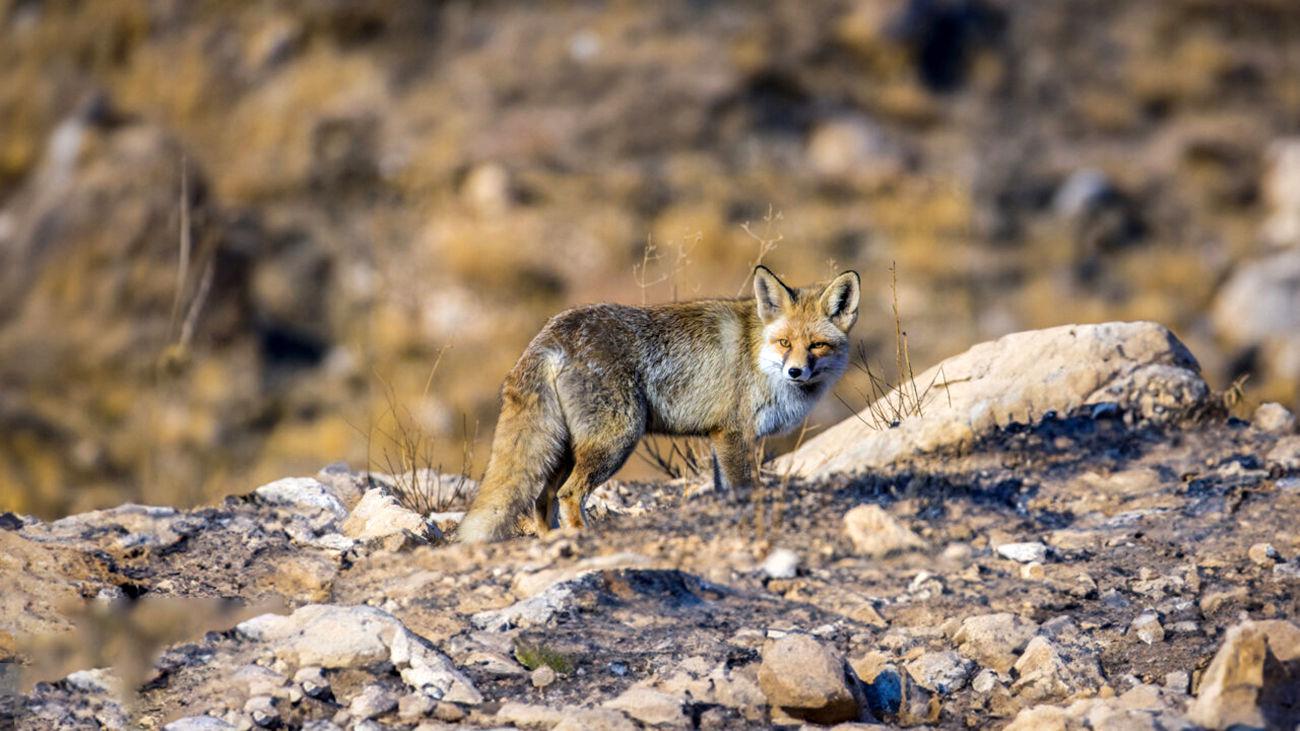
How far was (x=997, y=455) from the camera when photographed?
6.16m

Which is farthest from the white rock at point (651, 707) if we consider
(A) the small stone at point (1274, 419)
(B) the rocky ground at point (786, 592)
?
(A) the small stone at point (1274, 419)

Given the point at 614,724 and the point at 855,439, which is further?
the point at 855,439

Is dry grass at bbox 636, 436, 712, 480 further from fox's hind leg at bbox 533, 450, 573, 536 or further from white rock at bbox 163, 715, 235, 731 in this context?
white rock at bbox 163, 715, 235, 731

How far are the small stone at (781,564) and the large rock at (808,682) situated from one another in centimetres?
102

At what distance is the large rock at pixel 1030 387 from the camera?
250 inches

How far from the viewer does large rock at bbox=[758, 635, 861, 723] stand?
3.79 m

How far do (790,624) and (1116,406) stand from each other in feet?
9.06

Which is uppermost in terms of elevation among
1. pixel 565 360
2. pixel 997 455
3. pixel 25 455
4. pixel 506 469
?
pixel 25 455

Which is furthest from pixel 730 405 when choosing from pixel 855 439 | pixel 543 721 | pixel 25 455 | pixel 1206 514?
pixel 25 455

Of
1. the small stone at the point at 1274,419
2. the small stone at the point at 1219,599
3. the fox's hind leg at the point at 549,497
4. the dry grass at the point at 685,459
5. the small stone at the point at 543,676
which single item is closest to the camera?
the small stone at the point at 543,676

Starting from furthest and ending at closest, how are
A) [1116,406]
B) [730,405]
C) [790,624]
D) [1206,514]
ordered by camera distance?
[1116,406]
[730,405]
[1206,514]
[790,624]

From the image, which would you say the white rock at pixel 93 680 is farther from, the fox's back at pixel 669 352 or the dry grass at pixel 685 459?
the dry grass at pixel 685 459

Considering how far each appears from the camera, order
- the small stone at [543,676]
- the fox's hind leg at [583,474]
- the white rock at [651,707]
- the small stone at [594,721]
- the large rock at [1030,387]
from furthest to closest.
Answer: the large rock at [1030,387] → the fox's hind leg at [583,474] → the small stone at [543,676] → the white rock at [651,707] → the small stone at [594,721]

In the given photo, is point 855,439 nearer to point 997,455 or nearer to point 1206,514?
point 997,455
